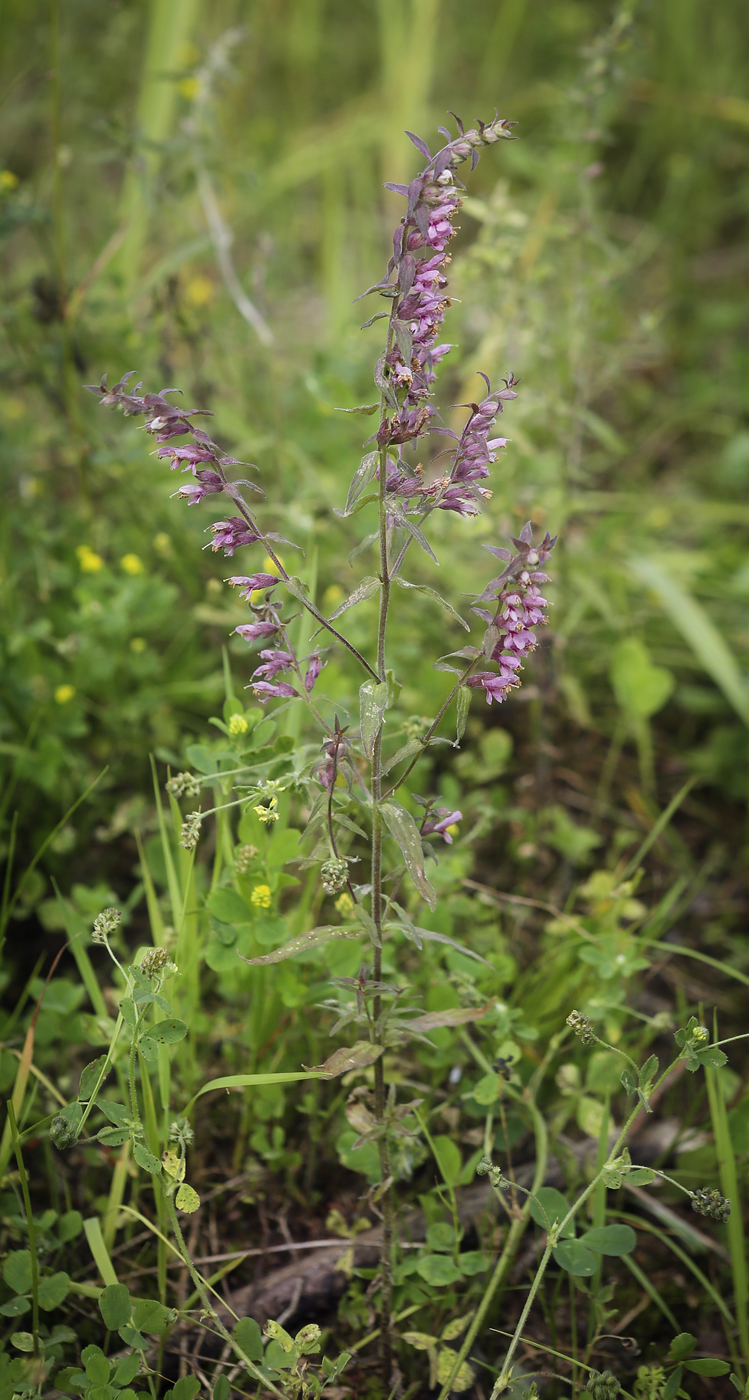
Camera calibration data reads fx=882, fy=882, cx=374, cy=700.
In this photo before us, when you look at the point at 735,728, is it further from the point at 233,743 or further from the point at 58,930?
the point at 58,930

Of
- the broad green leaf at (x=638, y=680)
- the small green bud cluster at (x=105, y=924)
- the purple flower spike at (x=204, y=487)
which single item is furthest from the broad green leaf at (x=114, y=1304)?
the broad green leaf at (x=638, y=680)

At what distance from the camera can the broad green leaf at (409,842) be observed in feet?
3.58

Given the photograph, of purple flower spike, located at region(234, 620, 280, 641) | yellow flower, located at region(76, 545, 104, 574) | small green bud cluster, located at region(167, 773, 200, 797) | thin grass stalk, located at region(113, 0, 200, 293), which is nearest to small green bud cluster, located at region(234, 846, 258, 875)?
small green bud cluster, located at region(167, 773, 200, 797)

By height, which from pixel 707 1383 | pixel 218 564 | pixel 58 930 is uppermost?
pixel 218 564

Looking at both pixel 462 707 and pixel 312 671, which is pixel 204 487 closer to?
pixel 312 671

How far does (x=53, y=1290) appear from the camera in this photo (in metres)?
1.29

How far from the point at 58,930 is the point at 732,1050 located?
58.2 inches

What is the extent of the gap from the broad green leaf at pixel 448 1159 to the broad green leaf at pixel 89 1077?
0.53 m

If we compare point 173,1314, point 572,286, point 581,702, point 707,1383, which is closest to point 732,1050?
point 707,1383

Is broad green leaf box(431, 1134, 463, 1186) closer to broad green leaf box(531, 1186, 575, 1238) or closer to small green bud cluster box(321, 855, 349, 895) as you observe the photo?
broad green leaf box(531, 1186, 575, 1238)

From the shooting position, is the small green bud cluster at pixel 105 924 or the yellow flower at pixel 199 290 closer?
the small green bud cluster at pixel 105 924

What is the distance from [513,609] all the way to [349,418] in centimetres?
192

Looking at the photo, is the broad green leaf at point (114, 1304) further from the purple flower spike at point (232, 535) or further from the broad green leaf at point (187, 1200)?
the purple flower spike at point (232, 535)

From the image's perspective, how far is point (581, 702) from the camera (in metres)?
2.38
